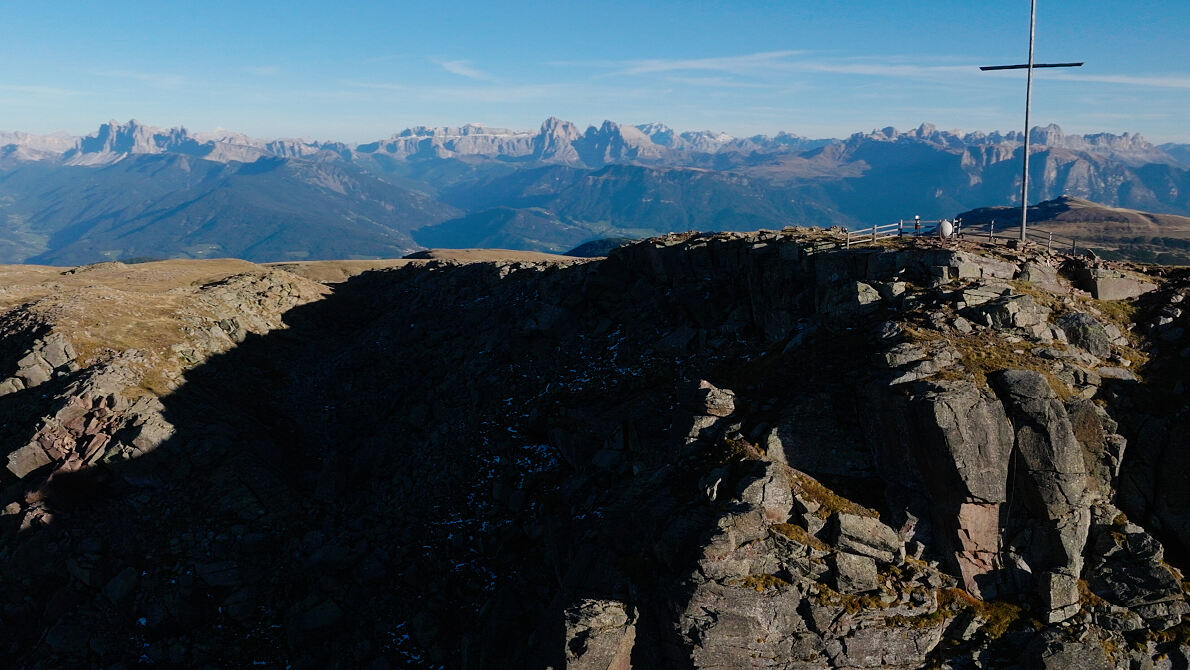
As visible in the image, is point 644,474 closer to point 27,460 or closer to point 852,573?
point 852,573

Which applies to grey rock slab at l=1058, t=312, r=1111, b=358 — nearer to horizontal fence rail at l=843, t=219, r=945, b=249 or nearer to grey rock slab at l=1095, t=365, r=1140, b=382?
grey rock slab at l=1095, t=365, r=1140, b=382

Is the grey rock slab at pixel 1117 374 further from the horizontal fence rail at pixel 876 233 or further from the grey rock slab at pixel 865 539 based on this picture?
the horizontal fence rail at pixel 876 233

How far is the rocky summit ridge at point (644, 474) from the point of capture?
73.9 feet

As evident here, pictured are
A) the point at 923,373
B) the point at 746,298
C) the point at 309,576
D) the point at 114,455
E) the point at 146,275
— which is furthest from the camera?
the point at 146,275

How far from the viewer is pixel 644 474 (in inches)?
1120

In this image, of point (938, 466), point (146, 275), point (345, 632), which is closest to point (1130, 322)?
point (938, 466)

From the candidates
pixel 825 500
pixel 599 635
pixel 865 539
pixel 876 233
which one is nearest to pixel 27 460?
pixel 599 635

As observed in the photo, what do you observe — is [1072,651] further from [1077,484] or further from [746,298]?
[746,298]

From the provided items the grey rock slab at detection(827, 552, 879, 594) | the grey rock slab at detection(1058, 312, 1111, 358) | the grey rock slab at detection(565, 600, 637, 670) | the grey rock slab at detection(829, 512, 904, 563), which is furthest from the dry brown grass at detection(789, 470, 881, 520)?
the grey rock slab at detection(1058, 312, 1111, 358)

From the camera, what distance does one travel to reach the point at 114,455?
4041 centimetres

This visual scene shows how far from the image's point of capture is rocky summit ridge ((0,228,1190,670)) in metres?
22.5

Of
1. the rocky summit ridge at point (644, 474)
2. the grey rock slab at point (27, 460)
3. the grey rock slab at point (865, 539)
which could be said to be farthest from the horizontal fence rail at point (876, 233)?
the grey rock slab at point (27, 460)

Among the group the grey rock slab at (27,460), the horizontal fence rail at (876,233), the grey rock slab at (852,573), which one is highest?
the horizontal fence rail at (876,233)

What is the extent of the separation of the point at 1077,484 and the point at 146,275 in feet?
301
